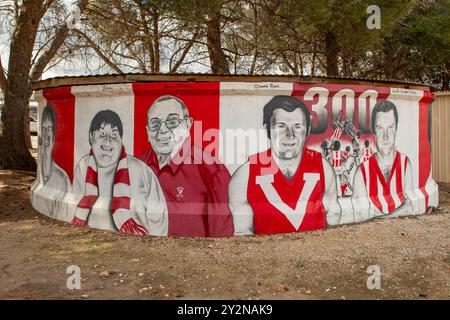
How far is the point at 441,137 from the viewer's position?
1156 cm

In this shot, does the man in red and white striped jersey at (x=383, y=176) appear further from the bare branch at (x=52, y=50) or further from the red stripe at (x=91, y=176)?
the bare branch at (x=52, y=50)

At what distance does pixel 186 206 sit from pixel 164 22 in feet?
33.9

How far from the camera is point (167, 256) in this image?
17.2 ft

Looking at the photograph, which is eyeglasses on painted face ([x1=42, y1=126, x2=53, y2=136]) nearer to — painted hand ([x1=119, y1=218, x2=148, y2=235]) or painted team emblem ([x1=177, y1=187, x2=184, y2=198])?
painted hand ([x1=119, y1=218, x2=148, y2=235])

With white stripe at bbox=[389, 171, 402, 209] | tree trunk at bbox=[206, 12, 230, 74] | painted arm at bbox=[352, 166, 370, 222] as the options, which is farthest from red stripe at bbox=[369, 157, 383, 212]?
tree trunk at bbox=[206, 12, 230, 74]

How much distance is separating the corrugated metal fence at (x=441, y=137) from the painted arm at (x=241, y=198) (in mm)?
7389

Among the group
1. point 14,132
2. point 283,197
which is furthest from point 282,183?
point 14,132

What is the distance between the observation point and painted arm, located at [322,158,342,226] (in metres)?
6.30

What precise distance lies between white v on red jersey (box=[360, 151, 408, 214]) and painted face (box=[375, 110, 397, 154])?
0.21 m

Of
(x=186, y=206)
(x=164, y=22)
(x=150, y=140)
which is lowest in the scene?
(x=186, y=206)

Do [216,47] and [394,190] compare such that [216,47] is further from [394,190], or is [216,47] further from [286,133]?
[286,133]

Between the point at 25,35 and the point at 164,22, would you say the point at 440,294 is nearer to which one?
the point at 25,35

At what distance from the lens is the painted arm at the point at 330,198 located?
6301mm
